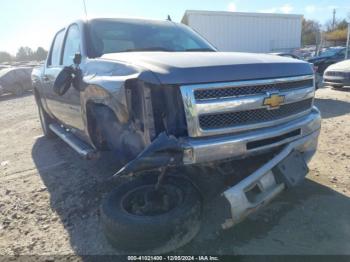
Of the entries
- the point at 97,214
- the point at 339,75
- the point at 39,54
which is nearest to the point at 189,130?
the point at 97,214

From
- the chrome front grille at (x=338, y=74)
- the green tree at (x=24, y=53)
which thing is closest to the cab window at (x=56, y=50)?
the chrome front grille at (x=338, y=74)

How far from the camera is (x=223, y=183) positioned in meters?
3.83

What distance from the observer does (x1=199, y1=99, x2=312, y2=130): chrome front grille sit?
2480 mm

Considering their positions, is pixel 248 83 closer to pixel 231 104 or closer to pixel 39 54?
pixel 231 104

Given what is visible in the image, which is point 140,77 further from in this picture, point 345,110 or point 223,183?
point 345,110

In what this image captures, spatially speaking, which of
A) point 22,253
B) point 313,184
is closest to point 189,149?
point 22,253

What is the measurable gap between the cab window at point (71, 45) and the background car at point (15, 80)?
16.8m

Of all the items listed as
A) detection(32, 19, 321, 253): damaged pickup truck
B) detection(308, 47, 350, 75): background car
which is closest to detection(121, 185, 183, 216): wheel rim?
detection(32, 19, 321, 253): damaged pickup truck

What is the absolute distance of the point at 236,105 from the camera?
2531 millimetres

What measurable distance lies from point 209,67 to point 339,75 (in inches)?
396

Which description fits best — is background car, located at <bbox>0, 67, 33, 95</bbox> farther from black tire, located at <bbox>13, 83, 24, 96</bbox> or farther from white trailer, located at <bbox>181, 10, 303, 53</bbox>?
white trailer, located at <bbox>181, 10, 303, 53</bbox>

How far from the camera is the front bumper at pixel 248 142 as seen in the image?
2417 mm

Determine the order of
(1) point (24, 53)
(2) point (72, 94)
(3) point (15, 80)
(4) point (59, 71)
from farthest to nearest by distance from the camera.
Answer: (1) point (24, 53)
(3) point (15, 80)
(4) point (59, 71)
(2) point (72, 94)

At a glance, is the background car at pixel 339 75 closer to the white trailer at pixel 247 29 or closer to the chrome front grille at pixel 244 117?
the chrome front grille at pixel 244 117
